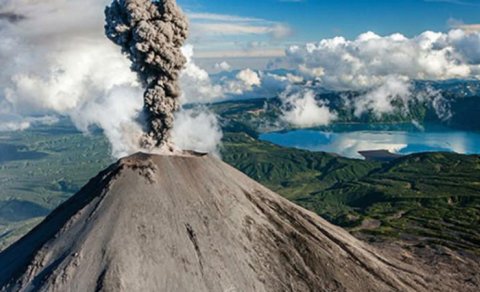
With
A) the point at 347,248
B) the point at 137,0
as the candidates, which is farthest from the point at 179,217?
the point at 137,0

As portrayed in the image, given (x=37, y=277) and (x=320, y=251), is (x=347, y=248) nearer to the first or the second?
(x=320, y=251)

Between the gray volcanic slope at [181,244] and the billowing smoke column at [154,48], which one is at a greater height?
the billowing smoke column at [154,48]

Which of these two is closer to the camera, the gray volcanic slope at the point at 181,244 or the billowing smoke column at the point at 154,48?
the gray volcanic slope at the point at 181,244

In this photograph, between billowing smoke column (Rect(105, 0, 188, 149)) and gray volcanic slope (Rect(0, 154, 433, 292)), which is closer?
gray volcanic slope (Rect(0, 154, 433, 292))

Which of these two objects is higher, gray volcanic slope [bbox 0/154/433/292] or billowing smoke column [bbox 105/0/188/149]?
billowing smoke column [bbox 105/0/188/149]
